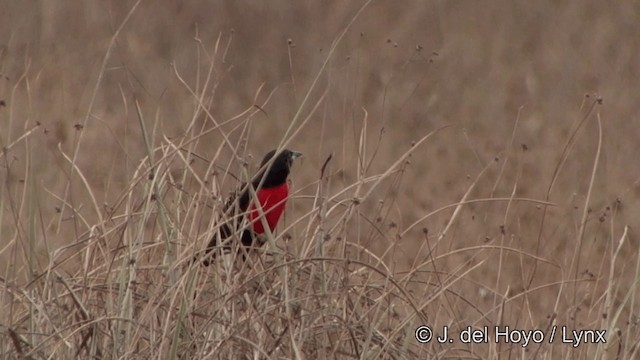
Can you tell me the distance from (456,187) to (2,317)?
419cm

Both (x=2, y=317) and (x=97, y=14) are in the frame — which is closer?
(x=2, y=317)

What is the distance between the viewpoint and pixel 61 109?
23.4 feet

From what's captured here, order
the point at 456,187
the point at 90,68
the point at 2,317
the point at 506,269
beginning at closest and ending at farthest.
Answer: the point at 2,317 < the point at 506,269 < the point at 456,187 < the point at 90,68

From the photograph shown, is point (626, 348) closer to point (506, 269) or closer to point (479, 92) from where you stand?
point (506, 269)

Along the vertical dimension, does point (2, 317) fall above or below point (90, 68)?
above

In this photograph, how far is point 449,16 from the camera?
23.7 ft

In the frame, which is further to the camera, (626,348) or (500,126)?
(500,126)

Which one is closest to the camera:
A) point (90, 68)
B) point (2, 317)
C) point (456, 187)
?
point (2, 317)

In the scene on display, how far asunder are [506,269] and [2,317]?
375 centimetres

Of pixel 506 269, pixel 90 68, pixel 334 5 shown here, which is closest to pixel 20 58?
pixel 90 68

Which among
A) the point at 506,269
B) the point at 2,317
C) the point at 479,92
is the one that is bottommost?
the point at 506,269

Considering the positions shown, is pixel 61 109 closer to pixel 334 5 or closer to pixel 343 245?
pixel 334 5

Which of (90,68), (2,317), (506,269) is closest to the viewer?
(2,317)

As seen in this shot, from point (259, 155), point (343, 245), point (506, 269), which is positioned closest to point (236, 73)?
point (259, 155)
